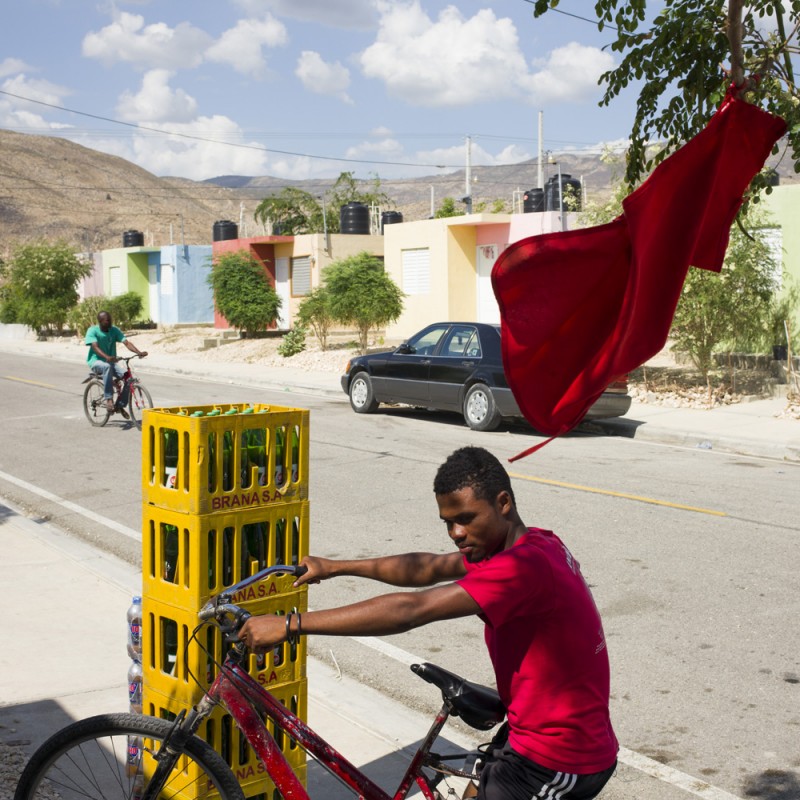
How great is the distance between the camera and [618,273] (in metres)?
3.50

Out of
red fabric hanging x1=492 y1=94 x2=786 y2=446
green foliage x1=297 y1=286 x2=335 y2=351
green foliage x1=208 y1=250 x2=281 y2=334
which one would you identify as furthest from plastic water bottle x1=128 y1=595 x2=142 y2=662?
green foliage x1=208 y1=250 x2=281 y2=334

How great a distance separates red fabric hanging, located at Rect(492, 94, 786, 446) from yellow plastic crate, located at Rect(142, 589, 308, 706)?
1349 mm

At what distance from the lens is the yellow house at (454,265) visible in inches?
1189

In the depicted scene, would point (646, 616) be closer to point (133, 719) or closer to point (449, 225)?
point (133, 719)

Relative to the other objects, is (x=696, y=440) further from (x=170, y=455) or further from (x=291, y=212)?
(x=291, y=212)

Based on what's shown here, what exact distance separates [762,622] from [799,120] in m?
3.93

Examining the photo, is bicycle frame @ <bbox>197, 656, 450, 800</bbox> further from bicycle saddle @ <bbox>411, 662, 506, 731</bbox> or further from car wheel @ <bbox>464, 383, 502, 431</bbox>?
car wheel @ <bbox>464, 383, 502, 431</bbox>

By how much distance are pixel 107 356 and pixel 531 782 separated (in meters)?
13.8

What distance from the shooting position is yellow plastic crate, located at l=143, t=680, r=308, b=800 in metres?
3.98

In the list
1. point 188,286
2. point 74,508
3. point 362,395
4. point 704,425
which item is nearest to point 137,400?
point 362,395

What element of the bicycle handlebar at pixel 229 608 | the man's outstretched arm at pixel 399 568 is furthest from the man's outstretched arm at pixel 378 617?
the man's outstretched arm at pixel 399 568

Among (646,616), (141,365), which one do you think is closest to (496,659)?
(646,616)

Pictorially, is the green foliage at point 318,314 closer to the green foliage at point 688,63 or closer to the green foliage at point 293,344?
the green foliage at point 293,344

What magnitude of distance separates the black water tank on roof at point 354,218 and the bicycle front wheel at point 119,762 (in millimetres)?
35027
